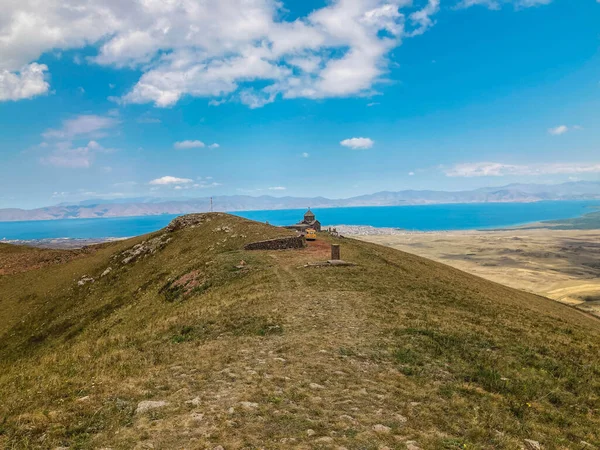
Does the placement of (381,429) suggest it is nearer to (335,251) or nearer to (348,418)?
(348,418)

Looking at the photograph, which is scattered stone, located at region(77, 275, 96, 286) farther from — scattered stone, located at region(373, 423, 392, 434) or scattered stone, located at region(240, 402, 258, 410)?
scattered stone, located at region(373, 423, 392, 434)

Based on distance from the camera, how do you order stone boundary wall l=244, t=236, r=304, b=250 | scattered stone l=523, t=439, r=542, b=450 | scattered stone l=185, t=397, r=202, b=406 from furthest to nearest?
stone boundary wall l=244, t=236, r=304, b=250 → scattered stone l=185, t=397, r=202, b=406 → scattered stone l=523, t=439, r=542, b=450

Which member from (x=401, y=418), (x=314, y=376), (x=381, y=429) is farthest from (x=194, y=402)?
(x=401, y=418)

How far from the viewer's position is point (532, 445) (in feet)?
30.2

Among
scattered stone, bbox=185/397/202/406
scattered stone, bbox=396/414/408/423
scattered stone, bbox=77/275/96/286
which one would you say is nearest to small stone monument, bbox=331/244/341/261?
scattered stone, bbox=396/414/408/423

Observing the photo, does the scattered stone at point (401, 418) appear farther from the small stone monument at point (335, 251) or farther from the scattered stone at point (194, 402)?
the small stone monument at point (335, 251)

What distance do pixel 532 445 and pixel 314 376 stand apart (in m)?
6.88

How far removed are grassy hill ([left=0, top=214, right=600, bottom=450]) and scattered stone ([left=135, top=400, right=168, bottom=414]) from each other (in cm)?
7

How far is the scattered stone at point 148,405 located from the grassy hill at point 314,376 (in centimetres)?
7

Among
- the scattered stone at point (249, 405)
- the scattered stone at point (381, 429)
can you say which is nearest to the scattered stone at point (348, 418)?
the scattered stone at point (381, 429)

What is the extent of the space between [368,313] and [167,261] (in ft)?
118

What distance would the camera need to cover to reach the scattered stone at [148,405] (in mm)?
9648

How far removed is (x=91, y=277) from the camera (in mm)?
48500

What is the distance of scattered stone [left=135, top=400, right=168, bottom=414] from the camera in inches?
380
